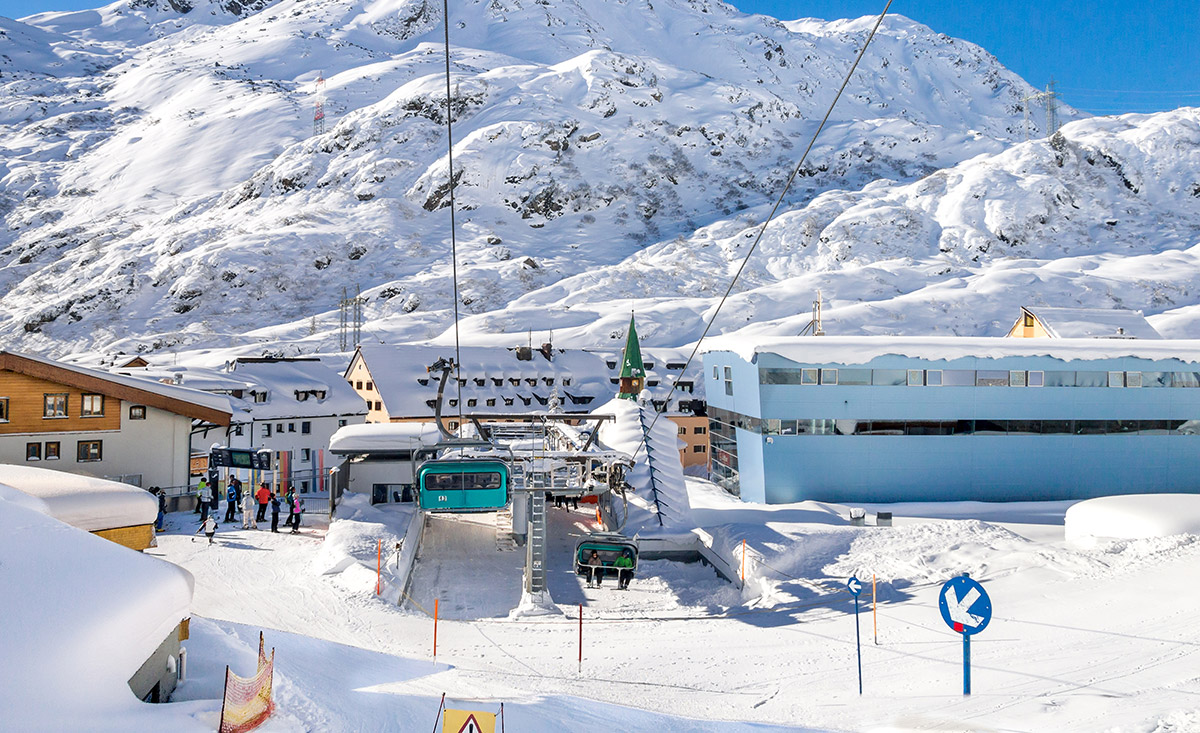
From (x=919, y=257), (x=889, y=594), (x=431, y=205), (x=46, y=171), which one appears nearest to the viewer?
(x=889, y=594)

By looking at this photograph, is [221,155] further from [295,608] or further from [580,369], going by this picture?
[295,608]

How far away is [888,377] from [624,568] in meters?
14.5

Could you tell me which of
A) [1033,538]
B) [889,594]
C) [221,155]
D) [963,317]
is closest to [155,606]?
[889,594]

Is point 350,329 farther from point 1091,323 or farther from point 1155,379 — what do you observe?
point 1155,379

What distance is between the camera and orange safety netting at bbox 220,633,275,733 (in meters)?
6.80

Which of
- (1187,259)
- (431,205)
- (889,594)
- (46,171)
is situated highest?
(46,171)

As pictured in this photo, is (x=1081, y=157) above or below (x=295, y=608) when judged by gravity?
above

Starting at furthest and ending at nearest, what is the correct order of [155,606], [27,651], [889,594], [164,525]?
1. [164,525]
2. [889,594]
3. [155,606]
4. [27,651]

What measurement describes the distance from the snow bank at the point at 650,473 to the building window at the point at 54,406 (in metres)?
19.0

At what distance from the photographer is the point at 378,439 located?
27688 mm

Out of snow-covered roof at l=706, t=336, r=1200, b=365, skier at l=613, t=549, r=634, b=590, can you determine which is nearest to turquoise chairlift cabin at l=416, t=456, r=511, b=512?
skier at l=613, t=549, r=634, b=590

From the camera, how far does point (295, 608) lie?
15359mm

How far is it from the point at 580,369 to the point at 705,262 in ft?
221

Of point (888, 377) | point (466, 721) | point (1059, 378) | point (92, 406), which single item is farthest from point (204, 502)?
point (1059, 378)
